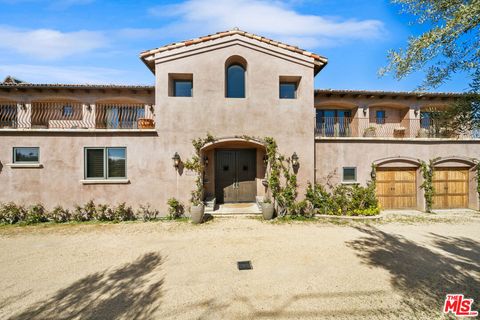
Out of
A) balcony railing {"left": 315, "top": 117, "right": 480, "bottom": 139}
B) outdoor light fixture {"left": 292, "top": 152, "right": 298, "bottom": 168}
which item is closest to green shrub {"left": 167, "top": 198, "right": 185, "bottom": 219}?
outdoor light fixture {"left": 292, "top": 152, "right": 298, "bottom": 168}

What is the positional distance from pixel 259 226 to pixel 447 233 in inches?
301

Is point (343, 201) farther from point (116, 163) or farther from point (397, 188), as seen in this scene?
point (116, 163)

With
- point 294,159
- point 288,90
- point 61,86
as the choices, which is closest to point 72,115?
point 61,86

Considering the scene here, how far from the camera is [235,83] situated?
35.1 feet

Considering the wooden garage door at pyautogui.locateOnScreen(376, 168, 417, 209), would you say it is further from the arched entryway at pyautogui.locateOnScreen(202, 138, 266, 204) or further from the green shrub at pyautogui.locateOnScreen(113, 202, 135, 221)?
the green shrub at pyautogui.locateOnScreen(113, 202, 135, 221)

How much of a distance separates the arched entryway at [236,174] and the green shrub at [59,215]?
22.3 ft

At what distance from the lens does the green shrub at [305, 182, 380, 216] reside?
1011 cm

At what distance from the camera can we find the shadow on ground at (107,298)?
12.7ft

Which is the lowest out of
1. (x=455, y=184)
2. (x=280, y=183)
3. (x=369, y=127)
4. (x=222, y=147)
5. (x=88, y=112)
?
(x=455, y=184)

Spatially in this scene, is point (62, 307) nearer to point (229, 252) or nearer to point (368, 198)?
point (229, 252)

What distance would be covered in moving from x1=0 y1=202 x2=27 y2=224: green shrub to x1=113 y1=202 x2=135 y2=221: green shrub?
4242mm

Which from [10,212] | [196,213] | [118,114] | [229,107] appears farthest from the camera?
[118,114]

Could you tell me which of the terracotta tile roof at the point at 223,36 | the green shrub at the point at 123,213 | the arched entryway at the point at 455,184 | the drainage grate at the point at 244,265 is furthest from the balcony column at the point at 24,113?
the arched entryway at the point at 455,184

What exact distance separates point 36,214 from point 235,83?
11.3 m
